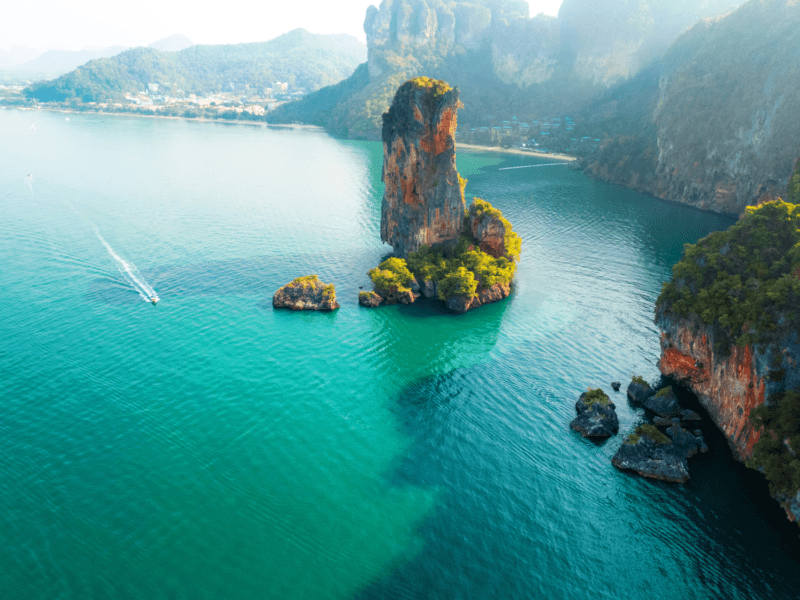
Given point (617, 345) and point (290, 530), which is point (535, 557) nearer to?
point (290, 530)

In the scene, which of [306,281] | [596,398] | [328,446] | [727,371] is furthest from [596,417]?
[306,281]

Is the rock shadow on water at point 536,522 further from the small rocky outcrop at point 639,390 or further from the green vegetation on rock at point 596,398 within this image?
the small rocky outcrop at point 639,390

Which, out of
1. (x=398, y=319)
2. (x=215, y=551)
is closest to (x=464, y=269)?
(x=398, y=319)

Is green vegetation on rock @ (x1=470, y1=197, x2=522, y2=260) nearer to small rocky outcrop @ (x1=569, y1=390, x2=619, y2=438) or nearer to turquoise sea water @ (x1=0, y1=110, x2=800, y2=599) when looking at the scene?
turquoise sea water @ (x1=0, y1=110, x2=800, y2=599)

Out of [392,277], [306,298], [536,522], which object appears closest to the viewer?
[536,522]

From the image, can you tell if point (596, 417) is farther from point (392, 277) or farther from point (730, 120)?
point (730, 120)

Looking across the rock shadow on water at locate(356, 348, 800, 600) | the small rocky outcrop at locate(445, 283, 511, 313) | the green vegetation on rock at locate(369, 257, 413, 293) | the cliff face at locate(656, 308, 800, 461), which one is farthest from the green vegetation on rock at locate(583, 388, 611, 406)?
the green vegetation on rock at locate(369, 257, 413, 293)
